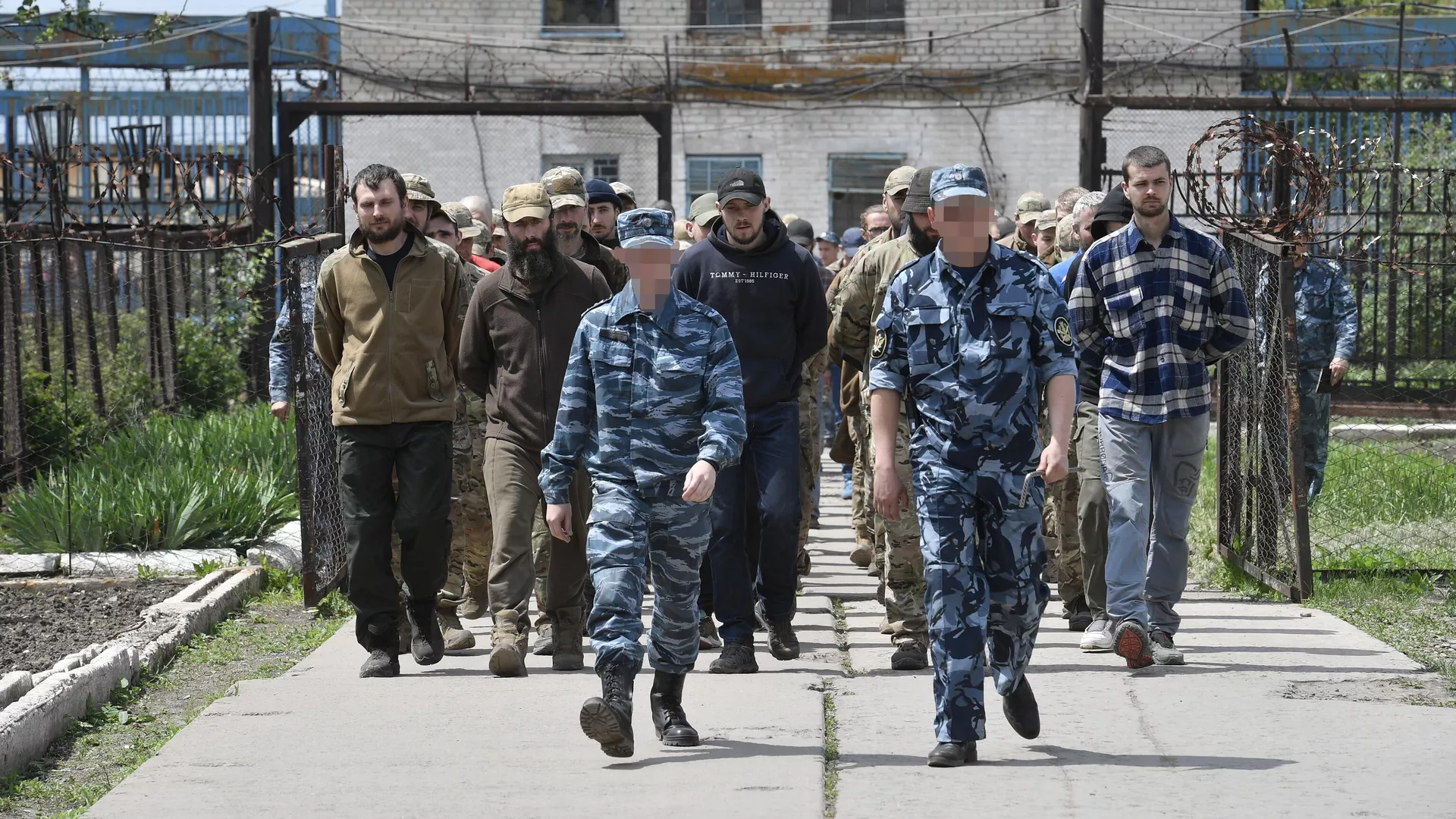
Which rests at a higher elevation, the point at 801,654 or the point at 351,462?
the point at 351,462

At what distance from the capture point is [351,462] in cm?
696

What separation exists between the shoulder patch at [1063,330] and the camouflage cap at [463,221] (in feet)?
13.5

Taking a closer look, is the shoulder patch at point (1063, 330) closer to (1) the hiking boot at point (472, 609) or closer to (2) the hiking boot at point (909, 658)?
(2) the hiking boot at point (909, 658)

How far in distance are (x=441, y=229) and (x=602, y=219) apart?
0.81 metres

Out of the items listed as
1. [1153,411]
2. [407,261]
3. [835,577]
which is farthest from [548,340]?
[835,577]

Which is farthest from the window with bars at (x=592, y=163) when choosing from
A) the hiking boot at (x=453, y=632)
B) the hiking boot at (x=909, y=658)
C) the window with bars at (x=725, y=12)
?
the hiking boot at (x=909, y=658)

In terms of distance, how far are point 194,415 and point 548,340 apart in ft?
24.9

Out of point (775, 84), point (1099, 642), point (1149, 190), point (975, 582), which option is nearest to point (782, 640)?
point (1099, 642)

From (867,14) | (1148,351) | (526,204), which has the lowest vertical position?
(1148,351)

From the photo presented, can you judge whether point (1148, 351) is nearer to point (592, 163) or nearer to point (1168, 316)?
point (1168, 316)

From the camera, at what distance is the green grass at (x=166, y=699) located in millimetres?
5555

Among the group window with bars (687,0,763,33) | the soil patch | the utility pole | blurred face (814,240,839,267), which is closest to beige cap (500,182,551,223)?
the soil patch

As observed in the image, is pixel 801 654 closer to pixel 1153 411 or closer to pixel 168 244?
pixel 1153 411

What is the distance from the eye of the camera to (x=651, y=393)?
5.55 meters
